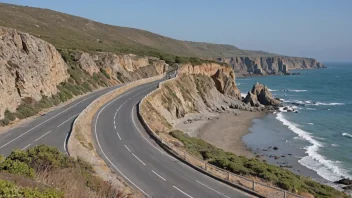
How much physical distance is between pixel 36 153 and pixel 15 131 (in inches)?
510

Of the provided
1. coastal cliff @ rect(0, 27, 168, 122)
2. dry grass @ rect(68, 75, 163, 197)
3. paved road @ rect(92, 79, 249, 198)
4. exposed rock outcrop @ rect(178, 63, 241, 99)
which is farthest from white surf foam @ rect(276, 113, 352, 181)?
exposed rock outcrop @ rect(178, 63, 241, 99)

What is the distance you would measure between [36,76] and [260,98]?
57869mm

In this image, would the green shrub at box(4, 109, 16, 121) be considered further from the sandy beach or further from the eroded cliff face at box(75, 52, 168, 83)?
the eroded cliff face at box(75, 52, 168, 83)

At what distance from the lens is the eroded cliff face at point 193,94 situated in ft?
167

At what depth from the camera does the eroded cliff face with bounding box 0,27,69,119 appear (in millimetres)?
30484

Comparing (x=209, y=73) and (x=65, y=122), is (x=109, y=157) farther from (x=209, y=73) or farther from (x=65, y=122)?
(x=209, y=73)

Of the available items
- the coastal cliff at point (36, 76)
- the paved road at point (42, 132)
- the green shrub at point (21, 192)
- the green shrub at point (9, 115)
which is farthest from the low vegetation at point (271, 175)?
the coastal cliff at point (36, 76)

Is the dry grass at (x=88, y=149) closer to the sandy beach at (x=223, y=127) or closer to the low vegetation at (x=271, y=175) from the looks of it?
the low vegetation at (x=271, y=175)

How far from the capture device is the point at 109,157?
2281cm

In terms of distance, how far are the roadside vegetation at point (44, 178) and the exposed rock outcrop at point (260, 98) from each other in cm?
6490

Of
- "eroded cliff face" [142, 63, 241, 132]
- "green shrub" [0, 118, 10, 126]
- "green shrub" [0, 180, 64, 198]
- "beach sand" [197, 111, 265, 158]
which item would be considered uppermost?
"green shrub" [0, 180, 64, 198]

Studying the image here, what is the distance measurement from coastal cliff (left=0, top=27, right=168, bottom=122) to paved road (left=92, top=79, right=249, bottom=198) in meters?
6.77

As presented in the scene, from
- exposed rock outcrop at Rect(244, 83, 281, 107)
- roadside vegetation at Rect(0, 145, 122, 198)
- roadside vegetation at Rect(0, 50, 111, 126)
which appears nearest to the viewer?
roadside vegetation at Rect(0, 145, 122, 198)

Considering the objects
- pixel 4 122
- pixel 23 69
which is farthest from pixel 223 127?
pixel 4 122
